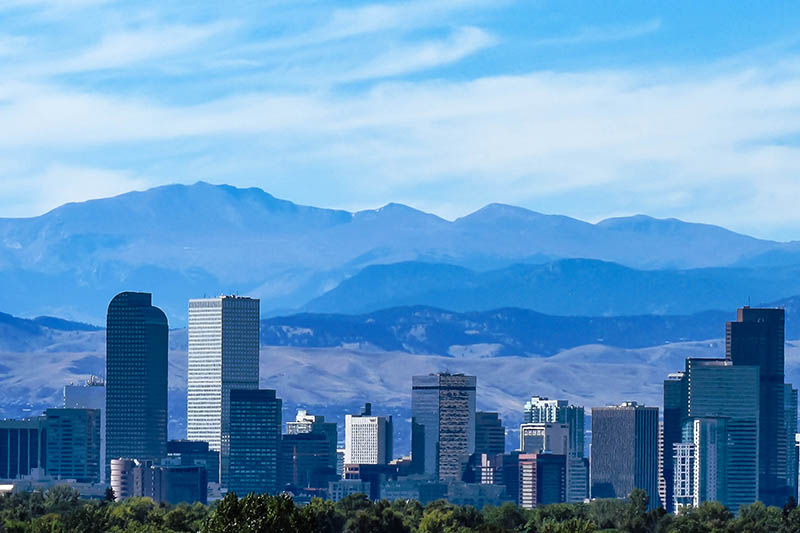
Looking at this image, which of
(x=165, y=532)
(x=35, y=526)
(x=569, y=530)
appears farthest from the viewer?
(x=165, y=532)

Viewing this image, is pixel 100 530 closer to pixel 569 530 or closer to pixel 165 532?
pixel 165 532

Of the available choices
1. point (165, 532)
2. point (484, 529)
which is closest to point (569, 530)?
point (484, 529)

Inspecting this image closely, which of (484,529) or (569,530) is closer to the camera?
(569,530)

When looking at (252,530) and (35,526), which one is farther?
(35,526)

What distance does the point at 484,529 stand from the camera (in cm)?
17750

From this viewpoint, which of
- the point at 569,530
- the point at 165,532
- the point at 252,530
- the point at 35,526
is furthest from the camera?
the point at 165,532

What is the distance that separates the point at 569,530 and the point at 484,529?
167 ft

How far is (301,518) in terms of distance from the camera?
10244cm

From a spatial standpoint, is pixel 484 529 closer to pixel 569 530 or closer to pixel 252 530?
pixel 569 530

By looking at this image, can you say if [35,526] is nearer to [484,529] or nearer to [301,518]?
[484,529]

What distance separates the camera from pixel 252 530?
96.9 meters

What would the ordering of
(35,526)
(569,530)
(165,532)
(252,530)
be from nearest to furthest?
(252,530) < (569,530) < (35,526) < (165,532)

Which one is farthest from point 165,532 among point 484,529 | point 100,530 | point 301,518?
point 301,518

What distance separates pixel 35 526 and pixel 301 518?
2951 inches
